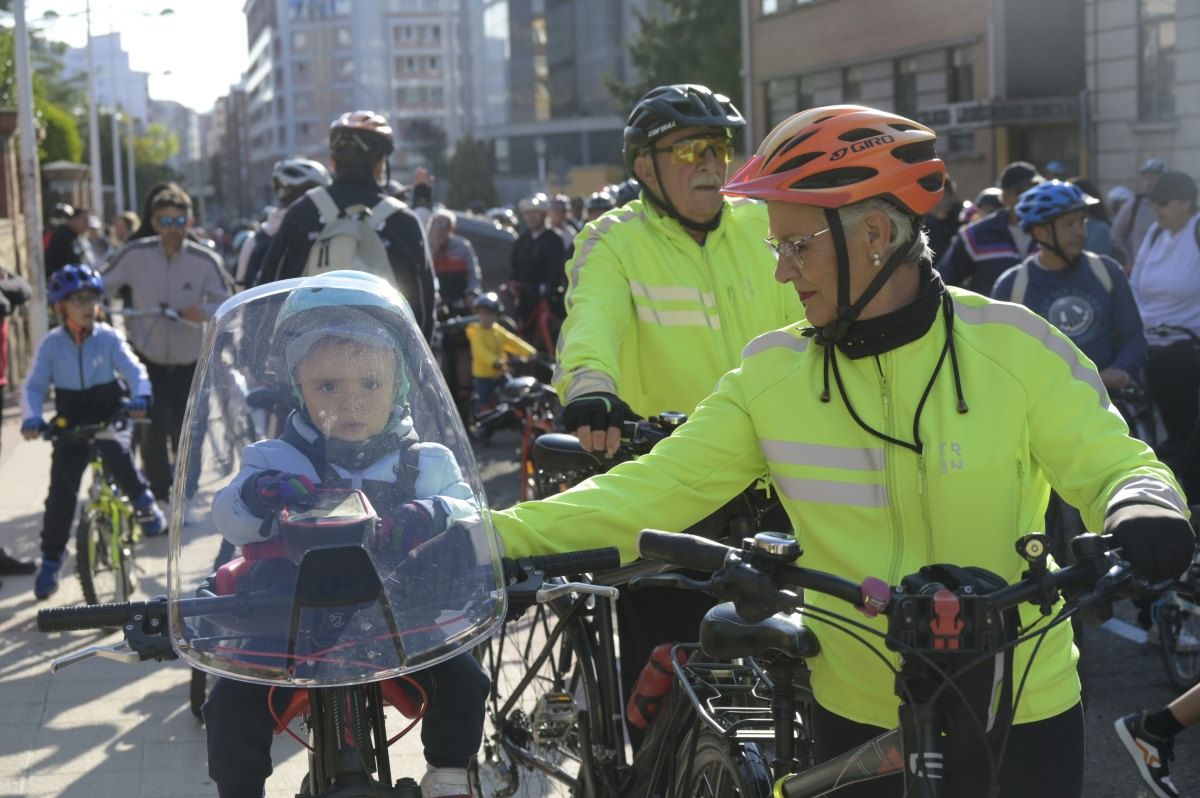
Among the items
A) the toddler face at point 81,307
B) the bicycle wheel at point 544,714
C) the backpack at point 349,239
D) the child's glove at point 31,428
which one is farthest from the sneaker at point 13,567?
the bicycle wheel at point 544,714

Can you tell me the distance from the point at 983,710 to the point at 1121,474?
1.67 feet

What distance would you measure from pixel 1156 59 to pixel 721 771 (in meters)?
22.9

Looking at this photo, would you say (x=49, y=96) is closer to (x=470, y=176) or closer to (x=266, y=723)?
(x=470, y=176)

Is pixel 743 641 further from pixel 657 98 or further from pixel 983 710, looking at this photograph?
pixel 657 98

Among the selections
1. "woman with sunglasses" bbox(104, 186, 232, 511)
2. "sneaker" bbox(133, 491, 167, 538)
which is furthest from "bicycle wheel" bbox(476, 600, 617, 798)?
"woman with sunglasses" bbox(104, 186, 232, 511)

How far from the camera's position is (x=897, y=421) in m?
3.00

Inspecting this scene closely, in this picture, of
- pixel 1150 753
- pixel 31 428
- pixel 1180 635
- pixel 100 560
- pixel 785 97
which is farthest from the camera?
pixel 785 97

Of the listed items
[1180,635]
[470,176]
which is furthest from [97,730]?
[470,176]

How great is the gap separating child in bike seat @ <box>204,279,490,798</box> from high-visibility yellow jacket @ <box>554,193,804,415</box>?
1.61 m

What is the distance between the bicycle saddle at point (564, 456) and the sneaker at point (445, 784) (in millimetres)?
1153

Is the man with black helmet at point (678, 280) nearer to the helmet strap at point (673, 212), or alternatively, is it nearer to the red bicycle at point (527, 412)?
the helmet strap at point (673, 212)

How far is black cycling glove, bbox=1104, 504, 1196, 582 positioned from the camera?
2.50m

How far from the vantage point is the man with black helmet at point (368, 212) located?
7.49m

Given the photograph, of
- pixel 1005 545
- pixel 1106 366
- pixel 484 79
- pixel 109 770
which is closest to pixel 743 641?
pixel 1005 545
